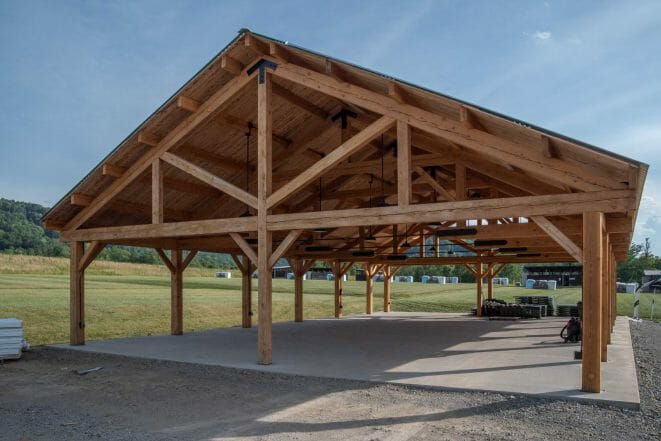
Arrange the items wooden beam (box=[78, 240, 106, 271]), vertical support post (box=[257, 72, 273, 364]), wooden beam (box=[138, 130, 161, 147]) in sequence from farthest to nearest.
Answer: wooden beam (box=[78, 240, 106, 271]) → wooden beam (box=[138, 130, 161, 147]) → vertical support post (box=[257, 72, 273, 364])

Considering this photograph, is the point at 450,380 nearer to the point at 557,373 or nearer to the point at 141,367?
the point at 557,373

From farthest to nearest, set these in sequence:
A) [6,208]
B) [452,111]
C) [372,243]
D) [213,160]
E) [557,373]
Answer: [6,208]
[372,243]
[213,160]
[557,373]
[452,111]

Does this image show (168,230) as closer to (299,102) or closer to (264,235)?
(264,235)

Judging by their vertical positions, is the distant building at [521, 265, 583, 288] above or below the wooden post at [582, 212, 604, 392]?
below

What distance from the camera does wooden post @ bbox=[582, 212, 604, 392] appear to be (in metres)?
7.46

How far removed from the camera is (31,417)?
6805 mm

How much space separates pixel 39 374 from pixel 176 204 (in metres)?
5.79

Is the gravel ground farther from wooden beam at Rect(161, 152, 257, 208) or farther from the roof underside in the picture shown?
wooden beam at Rect(161, 152, 257, 208)

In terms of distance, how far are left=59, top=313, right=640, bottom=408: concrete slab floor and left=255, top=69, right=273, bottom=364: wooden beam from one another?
1.72 feet

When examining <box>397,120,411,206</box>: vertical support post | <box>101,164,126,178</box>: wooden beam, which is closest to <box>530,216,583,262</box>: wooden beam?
<box>397,120,411,206</box>: vertical support post

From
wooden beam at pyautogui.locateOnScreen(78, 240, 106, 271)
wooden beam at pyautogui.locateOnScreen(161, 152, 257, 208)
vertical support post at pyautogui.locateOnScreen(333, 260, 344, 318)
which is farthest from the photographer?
vertical support post at pyautogui.locateOnScreen(333, 260, 344, 318)

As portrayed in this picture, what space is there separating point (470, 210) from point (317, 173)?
108 inches

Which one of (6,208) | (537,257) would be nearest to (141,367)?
(537,257)

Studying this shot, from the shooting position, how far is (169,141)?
Answer: 11.7 meters
